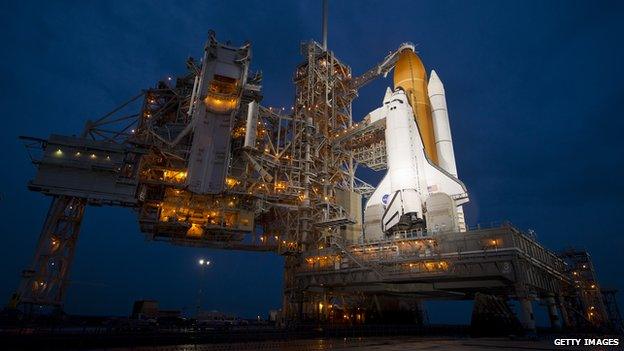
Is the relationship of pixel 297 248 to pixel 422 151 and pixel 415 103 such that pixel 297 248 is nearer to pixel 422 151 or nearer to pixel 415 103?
pixel 422 151

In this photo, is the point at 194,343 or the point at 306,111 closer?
the point at 194,343

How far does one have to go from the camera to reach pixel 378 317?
43688mm

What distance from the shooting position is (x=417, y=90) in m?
46.2

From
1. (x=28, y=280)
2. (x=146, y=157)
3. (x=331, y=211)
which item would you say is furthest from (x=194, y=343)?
(x=331, y=211)

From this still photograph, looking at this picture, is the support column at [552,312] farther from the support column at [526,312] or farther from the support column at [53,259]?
the support column at [53,259]

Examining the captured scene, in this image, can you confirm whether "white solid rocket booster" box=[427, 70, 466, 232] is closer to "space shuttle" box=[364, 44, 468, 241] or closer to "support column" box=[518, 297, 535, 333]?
"space shuttle" box=[364, 44, 468, 241]

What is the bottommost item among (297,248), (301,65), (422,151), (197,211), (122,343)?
(122,343)

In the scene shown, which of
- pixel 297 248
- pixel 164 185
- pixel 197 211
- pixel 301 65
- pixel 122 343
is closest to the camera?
pixel 122 343

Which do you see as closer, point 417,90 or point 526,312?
point 526,312

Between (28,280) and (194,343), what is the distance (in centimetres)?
2234

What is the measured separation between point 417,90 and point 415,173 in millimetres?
13784

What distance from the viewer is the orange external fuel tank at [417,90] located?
4356 centimetres

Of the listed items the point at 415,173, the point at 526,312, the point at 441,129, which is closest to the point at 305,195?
the point at 415,173

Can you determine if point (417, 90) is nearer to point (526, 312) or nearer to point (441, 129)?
point (441, 129)
